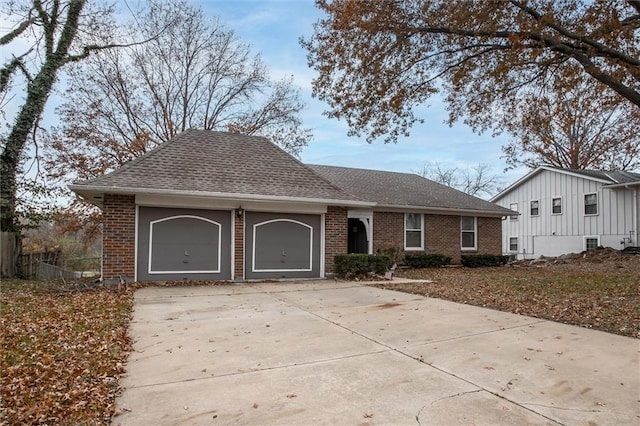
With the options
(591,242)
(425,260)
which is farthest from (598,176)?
(425,260)

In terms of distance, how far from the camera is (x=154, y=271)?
10.7 metres

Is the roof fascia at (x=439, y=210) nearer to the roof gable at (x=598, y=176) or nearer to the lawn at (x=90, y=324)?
the lawn at (x=90, y=324)

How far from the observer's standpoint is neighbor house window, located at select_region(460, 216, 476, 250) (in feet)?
60.4

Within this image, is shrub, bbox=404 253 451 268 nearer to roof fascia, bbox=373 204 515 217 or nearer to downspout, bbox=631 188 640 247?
roof fascia, bbox=373 204 515 217

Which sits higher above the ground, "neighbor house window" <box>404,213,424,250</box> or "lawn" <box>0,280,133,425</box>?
"neighbor house window" <box>404,213,424,250</box>

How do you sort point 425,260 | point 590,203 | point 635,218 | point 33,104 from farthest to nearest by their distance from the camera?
1. point 590,203
2. point 635,218
3. point 425,260
4. point 33,104

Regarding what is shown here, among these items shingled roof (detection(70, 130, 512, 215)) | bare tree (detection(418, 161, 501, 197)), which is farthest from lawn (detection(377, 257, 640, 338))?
bare tree (detection(418, 161, 501, 197))

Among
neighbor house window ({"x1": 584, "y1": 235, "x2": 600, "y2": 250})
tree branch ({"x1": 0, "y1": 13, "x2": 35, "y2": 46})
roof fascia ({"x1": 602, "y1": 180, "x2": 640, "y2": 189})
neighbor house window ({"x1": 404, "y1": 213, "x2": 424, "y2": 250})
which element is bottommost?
neighbor house window ({"x1": 584, "y1": 235, "x2": 600, "y2": 250})

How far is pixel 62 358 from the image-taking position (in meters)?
4.34

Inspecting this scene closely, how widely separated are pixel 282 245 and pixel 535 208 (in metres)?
19.4

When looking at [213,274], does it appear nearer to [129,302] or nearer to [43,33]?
[129,302]

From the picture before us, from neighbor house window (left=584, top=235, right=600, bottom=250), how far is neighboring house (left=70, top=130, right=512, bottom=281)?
555 inches

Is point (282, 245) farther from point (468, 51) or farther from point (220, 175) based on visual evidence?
point (468, 51)

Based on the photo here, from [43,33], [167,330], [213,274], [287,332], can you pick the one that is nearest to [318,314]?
[287,332]
